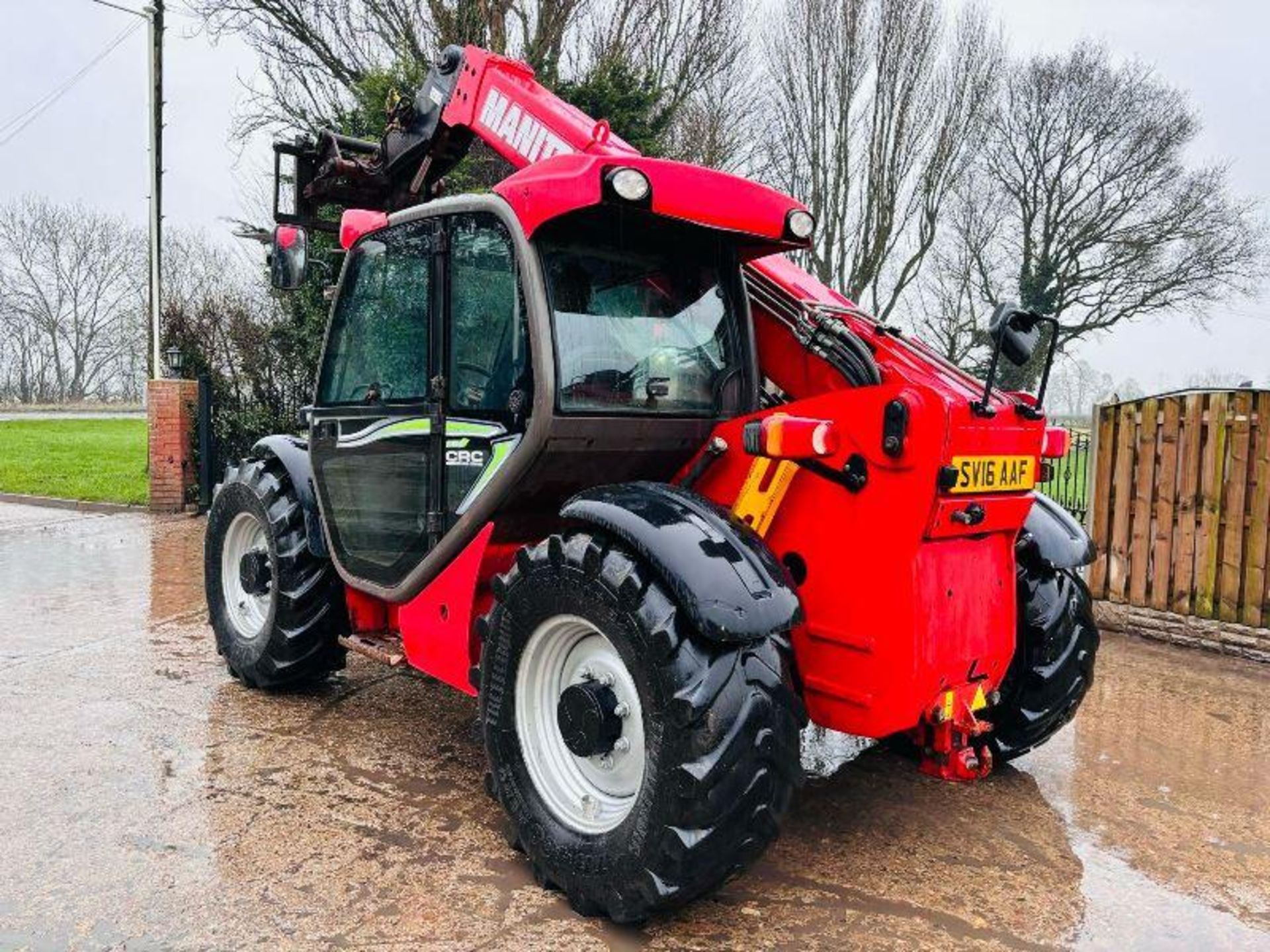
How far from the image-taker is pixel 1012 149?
2481 cm

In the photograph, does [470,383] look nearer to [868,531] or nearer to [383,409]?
[383,409]

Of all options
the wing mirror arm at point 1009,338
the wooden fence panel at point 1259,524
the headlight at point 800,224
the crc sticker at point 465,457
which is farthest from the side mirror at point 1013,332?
the wooden fence panel at point 1259,524

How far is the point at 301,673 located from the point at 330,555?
61cm

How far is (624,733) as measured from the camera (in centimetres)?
302

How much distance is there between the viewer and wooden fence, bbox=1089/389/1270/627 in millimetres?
6387

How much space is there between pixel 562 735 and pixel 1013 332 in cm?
182

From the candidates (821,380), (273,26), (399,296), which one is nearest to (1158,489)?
(821,380)

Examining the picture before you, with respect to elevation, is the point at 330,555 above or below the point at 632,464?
below

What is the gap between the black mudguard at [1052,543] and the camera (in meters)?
3.75

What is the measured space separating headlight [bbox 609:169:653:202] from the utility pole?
487 inches

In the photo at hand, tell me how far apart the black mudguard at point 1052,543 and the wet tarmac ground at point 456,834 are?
0.91 m

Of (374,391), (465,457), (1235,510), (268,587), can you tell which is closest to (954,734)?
(465,457)

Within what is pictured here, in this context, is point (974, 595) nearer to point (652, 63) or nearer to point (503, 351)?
point (503, 351)

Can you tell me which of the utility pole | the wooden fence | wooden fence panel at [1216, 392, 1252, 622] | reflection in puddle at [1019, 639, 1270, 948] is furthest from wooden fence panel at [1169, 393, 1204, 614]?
the utility pole
